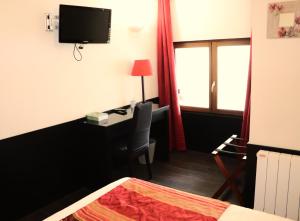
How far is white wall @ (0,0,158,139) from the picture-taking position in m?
2.67

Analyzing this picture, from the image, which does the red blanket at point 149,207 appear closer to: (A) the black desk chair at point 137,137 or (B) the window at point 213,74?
(A) the black desk chair at point 137,137

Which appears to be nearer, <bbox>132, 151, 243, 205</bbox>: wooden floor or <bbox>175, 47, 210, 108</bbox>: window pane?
<bbox>132, 151, 243, 205</bbox>: wooden floor

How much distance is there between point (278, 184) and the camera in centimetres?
238

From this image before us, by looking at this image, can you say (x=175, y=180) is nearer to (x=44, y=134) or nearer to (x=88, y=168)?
(x=88, y=168)

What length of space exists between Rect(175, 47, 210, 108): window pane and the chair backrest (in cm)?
129

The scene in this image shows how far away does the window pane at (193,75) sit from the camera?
4.27 meters

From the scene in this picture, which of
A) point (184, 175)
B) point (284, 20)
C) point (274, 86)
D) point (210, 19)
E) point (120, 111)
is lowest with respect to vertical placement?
point (184, 175)

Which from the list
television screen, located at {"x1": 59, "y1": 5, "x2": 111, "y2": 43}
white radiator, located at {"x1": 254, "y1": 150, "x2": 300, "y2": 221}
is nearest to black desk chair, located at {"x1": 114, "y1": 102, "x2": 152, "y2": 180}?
television screen, located at {"x1": 59, "y1": 5, "x2": 111, "y2": 43}

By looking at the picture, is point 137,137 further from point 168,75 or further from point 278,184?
point 278,184

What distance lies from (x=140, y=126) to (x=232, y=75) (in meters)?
1.58

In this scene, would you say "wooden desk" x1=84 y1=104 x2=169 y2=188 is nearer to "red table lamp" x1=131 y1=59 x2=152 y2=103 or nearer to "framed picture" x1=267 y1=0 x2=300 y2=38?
"red table lamp" x1=131 y1=59 x2=152 y2=103

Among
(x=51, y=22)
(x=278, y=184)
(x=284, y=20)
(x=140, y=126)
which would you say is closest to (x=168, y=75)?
(x=140, y=126)

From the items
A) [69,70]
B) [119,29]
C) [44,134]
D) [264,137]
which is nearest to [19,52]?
[69,70]

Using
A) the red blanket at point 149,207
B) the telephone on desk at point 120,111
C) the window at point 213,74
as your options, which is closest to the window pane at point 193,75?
the window at point 213,74
